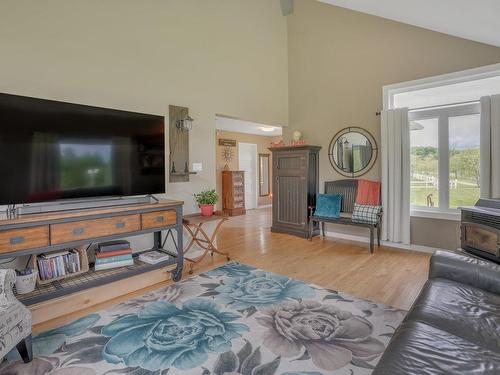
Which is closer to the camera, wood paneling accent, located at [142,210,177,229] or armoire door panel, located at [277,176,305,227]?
wood paneling accent, located at [142,210,177,229]

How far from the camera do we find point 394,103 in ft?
14.1

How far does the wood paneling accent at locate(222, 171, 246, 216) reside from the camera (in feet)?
25.1

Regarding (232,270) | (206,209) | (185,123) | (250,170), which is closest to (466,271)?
(232,270)

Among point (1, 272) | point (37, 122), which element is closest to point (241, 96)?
point (37, 122)

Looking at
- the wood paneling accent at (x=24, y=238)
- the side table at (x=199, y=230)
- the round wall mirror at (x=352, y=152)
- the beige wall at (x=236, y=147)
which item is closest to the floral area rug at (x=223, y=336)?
the wood paneling accent at (x=24, y=238)

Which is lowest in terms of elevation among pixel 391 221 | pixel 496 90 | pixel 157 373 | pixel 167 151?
pixel 157 373

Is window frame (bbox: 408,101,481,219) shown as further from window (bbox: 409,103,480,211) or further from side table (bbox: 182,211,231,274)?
side table (bbox: 182,211,231,274)

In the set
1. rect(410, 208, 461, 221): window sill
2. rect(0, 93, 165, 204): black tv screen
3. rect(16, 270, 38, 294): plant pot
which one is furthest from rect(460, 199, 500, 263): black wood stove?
rect(16, 270, 38, 294): plant pot

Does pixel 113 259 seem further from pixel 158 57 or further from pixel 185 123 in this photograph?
pixel 158 57

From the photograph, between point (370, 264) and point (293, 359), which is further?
point (370, 264)

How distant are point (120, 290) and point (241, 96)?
3.19 m

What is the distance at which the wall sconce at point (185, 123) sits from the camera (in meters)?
3.62

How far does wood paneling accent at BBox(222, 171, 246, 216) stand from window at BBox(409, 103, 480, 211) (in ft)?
14.7

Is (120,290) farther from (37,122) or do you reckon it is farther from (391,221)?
(391,221)
